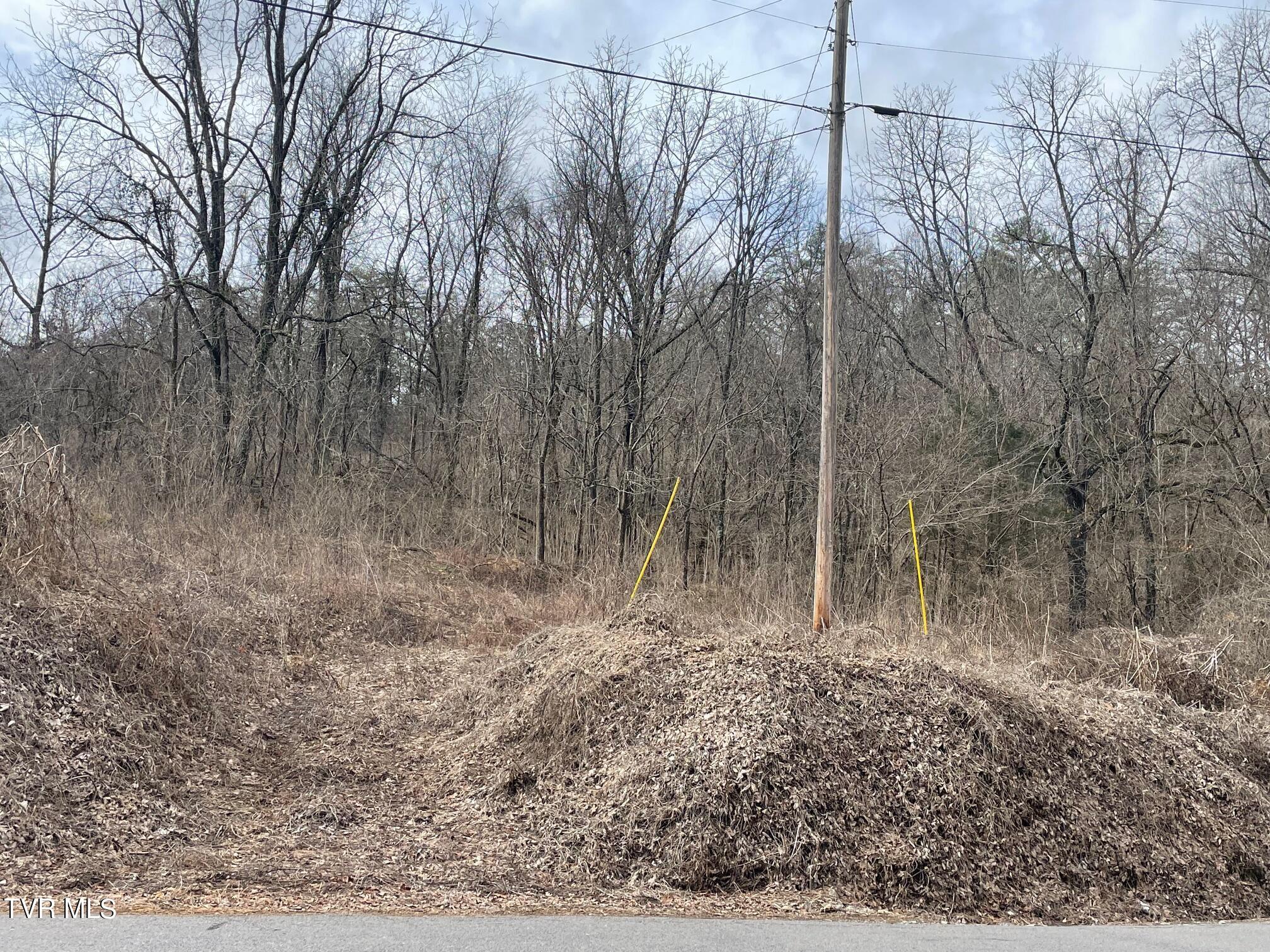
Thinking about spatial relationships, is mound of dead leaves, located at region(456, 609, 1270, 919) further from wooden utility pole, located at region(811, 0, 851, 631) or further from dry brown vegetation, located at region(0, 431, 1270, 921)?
wooden utility pole, located at region(811, 0, 851, 631)

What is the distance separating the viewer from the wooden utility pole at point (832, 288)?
9.71 meters

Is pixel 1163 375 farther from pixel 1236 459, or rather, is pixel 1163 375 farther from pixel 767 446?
pixel 767 446

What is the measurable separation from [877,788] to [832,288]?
5688 millimetres

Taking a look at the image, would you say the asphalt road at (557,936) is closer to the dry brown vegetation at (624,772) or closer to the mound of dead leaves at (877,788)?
the dry brown vegetation at (624,772)

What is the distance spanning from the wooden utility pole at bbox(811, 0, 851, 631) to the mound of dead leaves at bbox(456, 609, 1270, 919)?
264 cm

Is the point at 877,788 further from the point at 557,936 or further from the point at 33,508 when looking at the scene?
the point at 33,508

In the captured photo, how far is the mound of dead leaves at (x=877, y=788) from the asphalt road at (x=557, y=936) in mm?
419

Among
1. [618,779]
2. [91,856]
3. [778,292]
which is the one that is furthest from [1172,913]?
[778,292]

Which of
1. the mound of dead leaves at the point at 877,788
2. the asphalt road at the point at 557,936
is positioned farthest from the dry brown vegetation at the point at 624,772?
the asphalt road at the point at 557,936

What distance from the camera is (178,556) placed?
1262cm

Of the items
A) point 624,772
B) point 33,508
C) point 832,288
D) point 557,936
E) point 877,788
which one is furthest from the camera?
point 832,288

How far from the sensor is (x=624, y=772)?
19.9 ft

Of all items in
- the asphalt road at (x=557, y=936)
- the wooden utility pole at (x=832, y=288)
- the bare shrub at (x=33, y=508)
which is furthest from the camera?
the wooden utility pole at (x=832, y=288)

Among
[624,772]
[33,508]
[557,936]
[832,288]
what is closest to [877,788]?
[624,772]
